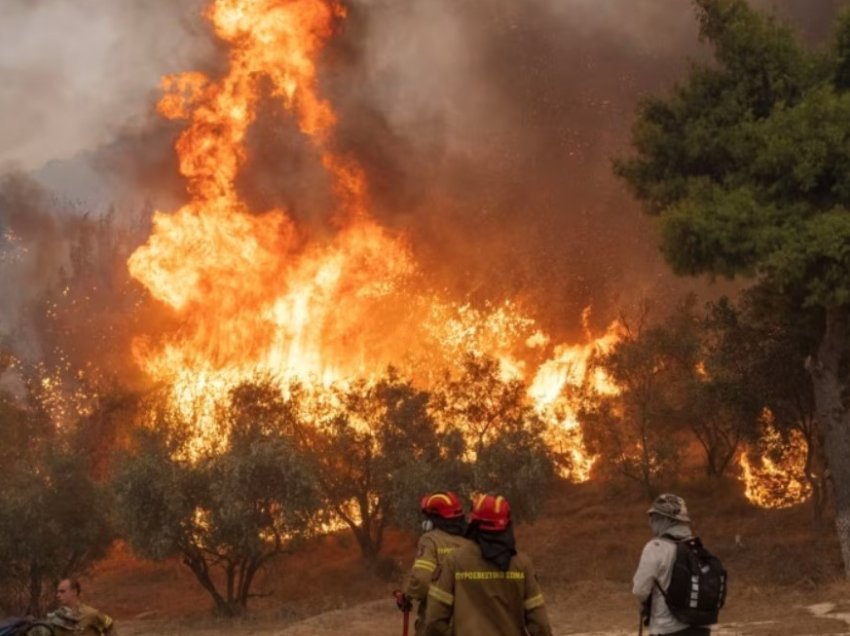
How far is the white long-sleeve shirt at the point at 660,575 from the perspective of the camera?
923 centimetres

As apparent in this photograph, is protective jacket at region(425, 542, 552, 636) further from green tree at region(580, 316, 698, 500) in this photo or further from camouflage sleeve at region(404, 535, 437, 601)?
green tree at region(580, 316, 698, 500)

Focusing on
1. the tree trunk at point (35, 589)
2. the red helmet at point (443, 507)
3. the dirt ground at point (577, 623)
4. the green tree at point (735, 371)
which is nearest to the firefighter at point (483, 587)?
the red helmet at point (443, 507)

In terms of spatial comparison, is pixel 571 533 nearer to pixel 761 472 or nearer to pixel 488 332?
pixel 761 472

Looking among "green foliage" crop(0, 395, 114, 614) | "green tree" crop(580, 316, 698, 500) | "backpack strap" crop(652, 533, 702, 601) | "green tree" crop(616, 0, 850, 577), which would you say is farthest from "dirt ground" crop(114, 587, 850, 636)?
"green tree" crop(580, 316, 698, 500)

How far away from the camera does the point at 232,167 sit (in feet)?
243

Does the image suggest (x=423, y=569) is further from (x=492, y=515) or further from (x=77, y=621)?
(x=77, y=621)

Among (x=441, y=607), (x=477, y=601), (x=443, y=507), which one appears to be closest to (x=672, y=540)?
(x=443, y=507)

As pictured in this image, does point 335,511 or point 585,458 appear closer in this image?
point 335,511

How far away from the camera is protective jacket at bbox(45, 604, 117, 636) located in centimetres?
1058

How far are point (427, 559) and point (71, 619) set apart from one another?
13.3 feet

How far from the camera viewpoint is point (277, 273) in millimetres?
73812

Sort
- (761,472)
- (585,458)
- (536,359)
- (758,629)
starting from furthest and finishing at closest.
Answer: (536,359) → (585,458) → (761,472) → (758,629)

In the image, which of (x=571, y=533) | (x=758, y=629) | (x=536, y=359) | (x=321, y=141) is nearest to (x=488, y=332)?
(x=536, y=359)

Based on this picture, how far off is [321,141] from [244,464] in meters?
43.9
